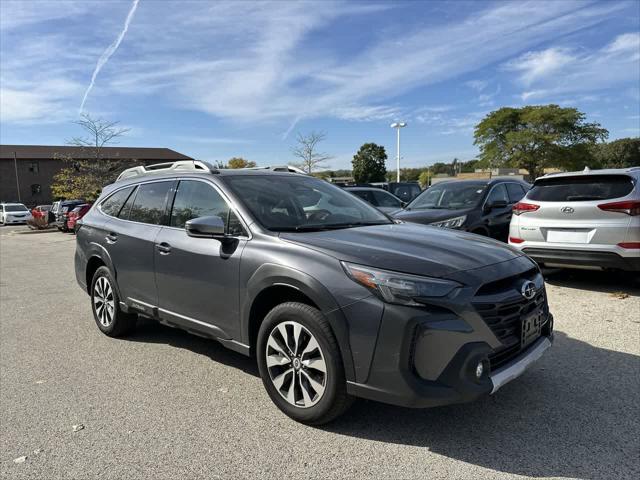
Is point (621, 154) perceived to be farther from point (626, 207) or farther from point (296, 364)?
point (296, 364)

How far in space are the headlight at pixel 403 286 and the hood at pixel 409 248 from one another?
0.17ft

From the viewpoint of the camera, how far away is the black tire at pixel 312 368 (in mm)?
2785

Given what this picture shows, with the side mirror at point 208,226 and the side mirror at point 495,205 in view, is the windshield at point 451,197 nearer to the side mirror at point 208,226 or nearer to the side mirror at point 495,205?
the side mirror at point 495,205

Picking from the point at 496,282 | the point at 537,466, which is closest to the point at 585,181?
the point at 496,282

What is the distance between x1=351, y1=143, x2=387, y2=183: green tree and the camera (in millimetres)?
76125

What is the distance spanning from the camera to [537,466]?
255cm

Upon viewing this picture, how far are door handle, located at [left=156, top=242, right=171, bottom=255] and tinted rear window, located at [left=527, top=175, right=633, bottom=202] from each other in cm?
527

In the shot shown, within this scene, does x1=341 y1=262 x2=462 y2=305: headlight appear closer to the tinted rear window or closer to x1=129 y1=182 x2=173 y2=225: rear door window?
x1=129 y1=182 x2=173 y2=225: rear door window

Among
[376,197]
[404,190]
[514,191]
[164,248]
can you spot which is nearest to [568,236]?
[514,191]

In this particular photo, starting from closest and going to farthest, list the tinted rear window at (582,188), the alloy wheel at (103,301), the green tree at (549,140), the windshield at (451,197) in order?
the alloy wheel at (103,301), the tinted rear window at (582,188), the windshield at (451,197), the green tree at (549,140)

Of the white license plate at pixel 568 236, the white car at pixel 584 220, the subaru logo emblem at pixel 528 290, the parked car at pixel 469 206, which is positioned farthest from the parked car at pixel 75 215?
the subaru logo emblem at pixel 528 290

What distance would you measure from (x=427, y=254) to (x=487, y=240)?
3.09 ft

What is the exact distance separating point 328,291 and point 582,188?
512 centimetres

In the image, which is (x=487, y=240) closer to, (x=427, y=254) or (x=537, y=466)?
(x=427, y=254)
